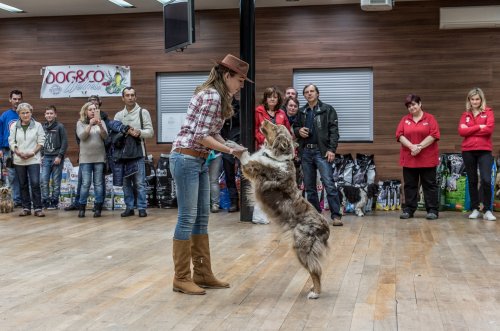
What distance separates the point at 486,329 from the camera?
12.1ft

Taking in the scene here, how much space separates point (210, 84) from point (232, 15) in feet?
22.4

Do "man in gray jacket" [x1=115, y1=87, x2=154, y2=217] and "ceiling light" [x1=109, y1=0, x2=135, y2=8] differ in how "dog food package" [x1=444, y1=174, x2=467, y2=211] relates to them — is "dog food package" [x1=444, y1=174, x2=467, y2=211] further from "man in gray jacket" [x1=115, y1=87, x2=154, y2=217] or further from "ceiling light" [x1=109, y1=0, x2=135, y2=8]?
"ceiling light" [x1=109, y1=0, x2=135, y2=8]

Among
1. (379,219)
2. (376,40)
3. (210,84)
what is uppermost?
(376,40)

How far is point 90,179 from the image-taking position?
30.0 ft

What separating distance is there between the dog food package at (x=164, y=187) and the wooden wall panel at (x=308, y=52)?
935 mm

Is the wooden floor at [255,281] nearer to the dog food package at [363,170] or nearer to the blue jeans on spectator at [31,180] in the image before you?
the blue jeans on spectator at [31,180]

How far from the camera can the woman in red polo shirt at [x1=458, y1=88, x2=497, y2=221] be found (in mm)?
8477

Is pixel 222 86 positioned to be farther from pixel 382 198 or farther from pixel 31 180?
pixel 382 198

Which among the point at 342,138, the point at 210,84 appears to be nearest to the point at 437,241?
the point at 210,84

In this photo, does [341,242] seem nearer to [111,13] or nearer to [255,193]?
[255,193]

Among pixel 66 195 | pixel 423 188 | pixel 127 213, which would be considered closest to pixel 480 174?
pixel 423 188

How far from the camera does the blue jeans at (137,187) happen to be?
29.7ft

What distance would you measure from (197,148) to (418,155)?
4912mm

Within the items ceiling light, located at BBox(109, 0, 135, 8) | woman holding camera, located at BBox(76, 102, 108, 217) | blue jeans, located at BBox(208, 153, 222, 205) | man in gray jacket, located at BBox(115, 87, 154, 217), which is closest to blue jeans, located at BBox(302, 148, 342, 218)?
blue jeans, located at BBox(208, 153, 222, 205)
